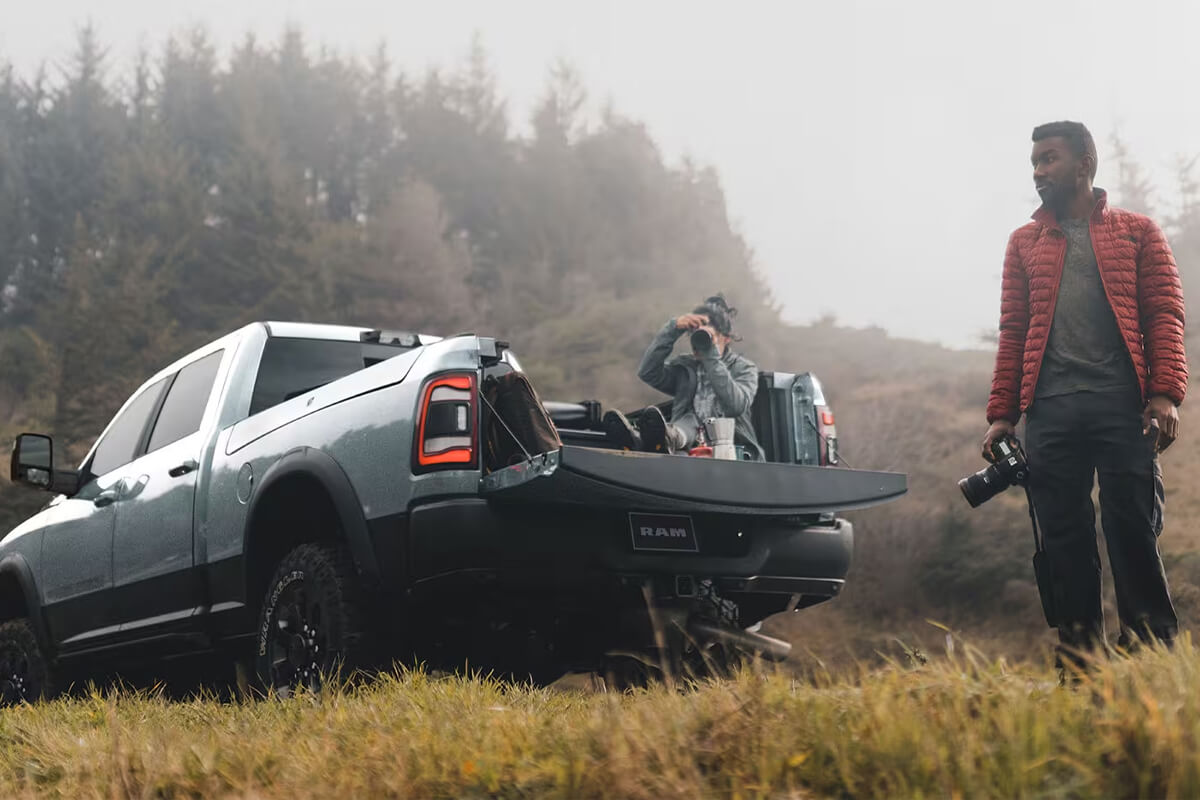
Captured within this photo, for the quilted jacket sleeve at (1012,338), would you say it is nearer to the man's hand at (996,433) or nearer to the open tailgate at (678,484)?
the man's hand at (996,433)

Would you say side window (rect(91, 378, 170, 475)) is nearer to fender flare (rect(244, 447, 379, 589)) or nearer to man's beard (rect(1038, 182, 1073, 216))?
fender flare (rect(244, 447, 379, 589))

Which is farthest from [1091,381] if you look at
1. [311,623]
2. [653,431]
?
[311,623]

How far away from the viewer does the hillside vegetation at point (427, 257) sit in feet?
60.1

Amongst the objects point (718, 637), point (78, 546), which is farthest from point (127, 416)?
point (718, 637)

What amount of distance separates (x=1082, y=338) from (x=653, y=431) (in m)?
1.81

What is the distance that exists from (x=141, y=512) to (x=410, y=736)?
3296 mm

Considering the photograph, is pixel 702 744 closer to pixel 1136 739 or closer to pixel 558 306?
pixel 1136 739

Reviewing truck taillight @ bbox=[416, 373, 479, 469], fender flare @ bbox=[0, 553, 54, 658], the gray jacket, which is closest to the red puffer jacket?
the gray jacket

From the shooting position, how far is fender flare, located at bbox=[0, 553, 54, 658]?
6.54 meters

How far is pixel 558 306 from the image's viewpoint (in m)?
41.8

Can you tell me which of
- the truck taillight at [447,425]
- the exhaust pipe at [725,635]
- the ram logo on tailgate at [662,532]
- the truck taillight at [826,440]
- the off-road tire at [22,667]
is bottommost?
the off-road tire at [22,667]

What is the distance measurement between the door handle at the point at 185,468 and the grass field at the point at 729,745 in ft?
6.39

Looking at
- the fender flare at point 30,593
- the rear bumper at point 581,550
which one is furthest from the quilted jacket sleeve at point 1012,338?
the fender flare at point 30,593

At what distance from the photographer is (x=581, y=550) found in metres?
4.28
